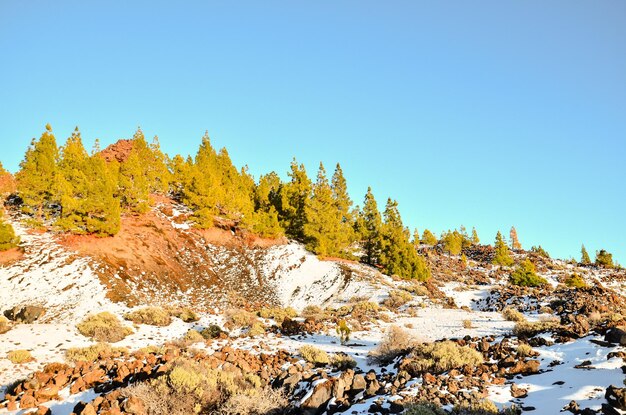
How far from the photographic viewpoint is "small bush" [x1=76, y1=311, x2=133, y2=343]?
18.3m

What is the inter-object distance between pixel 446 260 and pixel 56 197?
58.7 meters

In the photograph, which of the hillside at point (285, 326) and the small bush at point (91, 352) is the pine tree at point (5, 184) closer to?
the hillside at point (285, 326)

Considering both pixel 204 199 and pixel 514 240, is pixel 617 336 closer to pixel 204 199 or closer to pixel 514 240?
pixel 204 199

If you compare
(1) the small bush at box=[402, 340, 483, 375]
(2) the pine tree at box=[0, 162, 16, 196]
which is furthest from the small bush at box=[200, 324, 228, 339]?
(2) the pine tree at box=[0, 162, 16, 196]

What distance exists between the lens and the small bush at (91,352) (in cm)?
1510

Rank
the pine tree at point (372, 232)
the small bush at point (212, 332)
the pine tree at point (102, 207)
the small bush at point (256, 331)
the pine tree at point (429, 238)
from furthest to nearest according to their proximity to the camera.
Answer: the pine tree at point (429, 238) → the pine tree at point (372, 232) → the pine tree at point (102, 207) → the small bush at point (256, 331) → the small bush at point (212, 332)

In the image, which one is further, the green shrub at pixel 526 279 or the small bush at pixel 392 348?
the green shrub at pixel 526 279

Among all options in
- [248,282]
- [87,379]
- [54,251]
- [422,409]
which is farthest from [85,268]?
[422,409]

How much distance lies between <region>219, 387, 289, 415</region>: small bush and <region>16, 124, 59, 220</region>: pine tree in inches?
1279

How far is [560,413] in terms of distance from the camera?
777 centimetres

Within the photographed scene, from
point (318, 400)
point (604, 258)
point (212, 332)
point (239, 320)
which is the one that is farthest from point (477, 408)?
point (604, 258)

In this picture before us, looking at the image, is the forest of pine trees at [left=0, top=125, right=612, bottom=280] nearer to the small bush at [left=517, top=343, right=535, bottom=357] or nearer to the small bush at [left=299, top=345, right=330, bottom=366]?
the small bush at [left=299, top=345, right=330, bottom=366]

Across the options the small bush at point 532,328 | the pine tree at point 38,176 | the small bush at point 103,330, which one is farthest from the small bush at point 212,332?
the pine tree at point 38,176

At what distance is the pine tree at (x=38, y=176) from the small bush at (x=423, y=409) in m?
36.4
